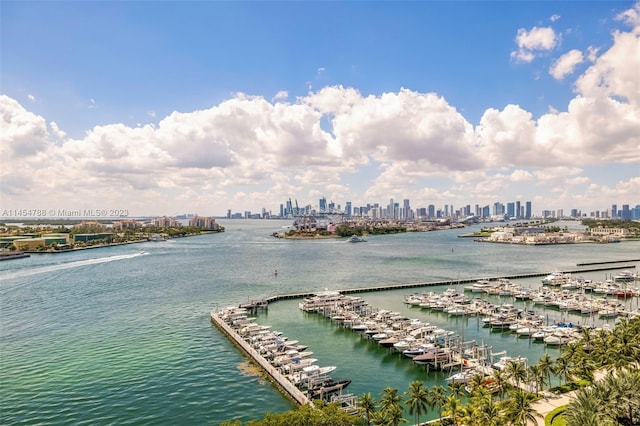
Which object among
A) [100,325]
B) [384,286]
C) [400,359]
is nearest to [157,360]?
[100,325]

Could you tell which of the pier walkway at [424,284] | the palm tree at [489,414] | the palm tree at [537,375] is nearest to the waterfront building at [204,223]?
the pier walkway at [424,284]

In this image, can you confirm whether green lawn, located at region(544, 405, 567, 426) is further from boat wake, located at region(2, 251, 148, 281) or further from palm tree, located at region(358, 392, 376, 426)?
boat wake, located at region(2, 251, 148, 281)

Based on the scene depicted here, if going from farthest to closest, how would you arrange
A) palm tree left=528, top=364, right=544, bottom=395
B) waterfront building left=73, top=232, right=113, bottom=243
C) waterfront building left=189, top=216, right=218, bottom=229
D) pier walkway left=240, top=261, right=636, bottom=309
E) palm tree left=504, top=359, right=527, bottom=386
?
waterfront building left=189, top=216, right=218, bottom=229 < waterfront building left=73, top=232, right=113, bottom=243 < pier walkway left=240, top=261, right=636, bottom=309 < palm tree left=528, top=364, right=544, bottom=395 < palm tree left=504, top=359, right=527, bottom=386

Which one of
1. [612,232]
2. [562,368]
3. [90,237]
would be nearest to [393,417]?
[562,368]

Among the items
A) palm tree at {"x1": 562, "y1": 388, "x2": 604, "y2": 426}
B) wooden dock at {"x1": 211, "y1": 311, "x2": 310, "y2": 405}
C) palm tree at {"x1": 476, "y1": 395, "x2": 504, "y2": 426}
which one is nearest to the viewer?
palm tree at {"x1": 562, "y1": 388, "x2": 604, "y2": 426}

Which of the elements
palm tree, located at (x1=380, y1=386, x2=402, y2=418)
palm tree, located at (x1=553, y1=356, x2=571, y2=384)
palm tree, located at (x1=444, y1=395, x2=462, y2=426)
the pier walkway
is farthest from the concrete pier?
palm tree, located at (x1=444, y1=395, x2=462, y2=426)

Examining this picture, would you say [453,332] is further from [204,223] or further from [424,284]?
[204,223]

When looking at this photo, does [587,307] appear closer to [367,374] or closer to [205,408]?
[367,374]

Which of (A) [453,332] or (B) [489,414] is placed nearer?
(B) [489,414]
